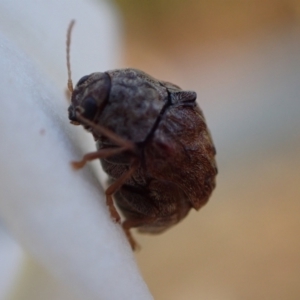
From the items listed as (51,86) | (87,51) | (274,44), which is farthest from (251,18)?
(51,86)

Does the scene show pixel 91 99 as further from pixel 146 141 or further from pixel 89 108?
pixel 146 141

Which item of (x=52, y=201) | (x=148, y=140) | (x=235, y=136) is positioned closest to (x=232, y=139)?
(x=235, y=136)

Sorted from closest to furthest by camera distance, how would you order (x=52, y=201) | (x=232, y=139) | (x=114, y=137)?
(x=52, y=201)
(x=114, y=137)
(x=232, y=139)

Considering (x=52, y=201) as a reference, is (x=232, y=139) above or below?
below

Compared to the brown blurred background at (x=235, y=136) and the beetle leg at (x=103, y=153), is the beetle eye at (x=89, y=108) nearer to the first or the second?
the beetle leg at (x=103, y=153)

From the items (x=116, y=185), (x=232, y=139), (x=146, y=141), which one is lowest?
(x=232, y=139)

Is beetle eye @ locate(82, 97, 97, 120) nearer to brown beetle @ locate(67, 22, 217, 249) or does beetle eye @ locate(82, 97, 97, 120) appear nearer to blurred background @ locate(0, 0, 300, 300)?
brown beetle @ locate(67, 22, 217, 249)

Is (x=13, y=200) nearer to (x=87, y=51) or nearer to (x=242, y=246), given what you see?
(x=87, y=51)

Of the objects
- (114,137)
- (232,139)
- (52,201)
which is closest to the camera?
(52,201)
